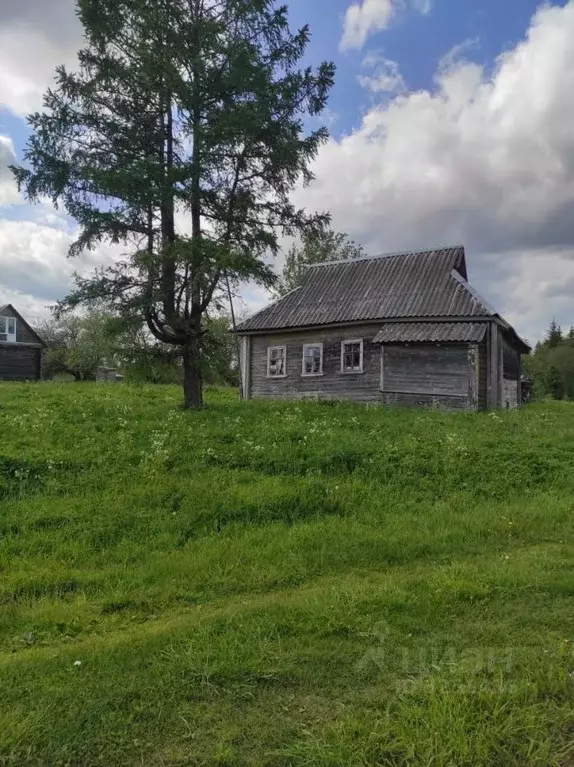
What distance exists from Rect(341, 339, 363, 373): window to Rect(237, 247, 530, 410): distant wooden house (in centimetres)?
4

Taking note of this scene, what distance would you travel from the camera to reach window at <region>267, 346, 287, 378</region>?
23.4 m

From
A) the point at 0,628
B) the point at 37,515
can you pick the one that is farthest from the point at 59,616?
the point at 37,515

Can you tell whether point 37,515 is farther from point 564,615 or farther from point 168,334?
point 168,334

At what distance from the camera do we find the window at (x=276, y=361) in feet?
76.8

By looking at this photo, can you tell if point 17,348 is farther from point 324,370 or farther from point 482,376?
point 482,376

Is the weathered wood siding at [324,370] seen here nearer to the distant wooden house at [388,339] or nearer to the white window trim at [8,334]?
the distant wooden house at [388,339]

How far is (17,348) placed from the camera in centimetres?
3872

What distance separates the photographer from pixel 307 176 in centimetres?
1608

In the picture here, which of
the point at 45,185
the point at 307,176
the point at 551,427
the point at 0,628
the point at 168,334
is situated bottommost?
the point at 0,628

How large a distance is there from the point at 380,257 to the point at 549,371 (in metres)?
38.5


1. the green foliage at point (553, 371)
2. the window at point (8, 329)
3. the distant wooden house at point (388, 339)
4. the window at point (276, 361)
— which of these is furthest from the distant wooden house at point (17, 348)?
the green foliage at point (553, 371)

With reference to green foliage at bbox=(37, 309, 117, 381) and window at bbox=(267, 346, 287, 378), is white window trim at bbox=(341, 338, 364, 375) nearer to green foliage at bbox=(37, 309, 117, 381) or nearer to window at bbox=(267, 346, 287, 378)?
window at bbox=(267, 346, 287, 378)

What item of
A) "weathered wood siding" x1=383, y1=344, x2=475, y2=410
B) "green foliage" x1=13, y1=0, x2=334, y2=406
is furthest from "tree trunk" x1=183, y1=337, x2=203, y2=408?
"weathered wood siding" x1=383, y1=344, x2=475, y2=410

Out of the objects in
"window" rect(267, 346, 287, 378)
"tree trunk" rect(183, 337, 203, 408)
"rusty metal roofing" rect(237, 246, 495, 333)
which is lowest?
"tree trunk" rect(183, 337, 203, 408)
